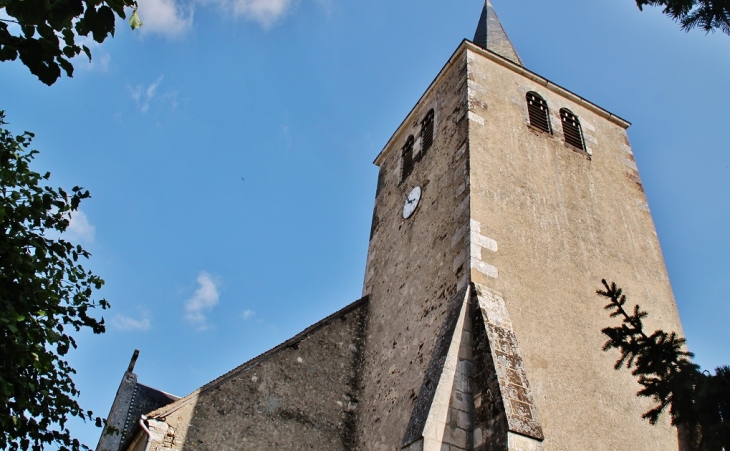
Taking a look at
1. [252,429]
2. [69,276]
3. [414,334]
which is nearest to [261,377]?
[252,429]

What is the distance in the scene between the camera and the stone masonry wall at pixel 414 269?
8.25 m

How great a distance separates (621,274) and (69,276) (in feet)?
27.1

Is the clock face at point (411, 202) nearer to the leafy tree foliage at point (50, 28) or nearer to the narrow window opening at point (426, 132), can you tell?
the narrow window opening at point (426, 132)

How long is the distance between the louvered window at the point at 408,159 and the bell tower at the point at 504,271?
0.05 metres

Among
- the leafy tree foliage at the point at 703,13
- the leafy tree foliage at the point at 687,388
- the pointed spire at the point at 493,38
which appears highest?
the pointed spire at the point at 493,38

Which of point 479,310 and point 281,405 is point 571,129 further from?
point 281,405

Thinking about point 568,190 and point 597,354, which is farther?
point 568,190

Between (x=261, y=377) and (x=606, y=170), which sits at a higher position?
(x=606, y=170)

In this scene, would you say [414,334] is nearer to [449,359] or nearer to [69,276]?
[449,359]

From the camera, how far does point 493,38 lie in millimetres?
14508

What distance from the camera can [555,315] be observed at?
802cm

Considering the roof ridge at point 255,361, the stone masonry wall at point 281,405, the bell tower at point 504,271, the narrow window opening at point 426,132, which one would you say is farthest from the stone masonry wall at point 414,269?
the roof ridge at point 255,361

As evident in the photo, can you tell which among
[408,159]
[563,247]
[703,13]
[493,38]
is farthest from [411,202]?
[703,13]

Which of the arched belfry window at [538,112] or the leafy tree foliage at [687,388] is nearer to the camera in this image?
the leafy tree foliage at [687,388]
